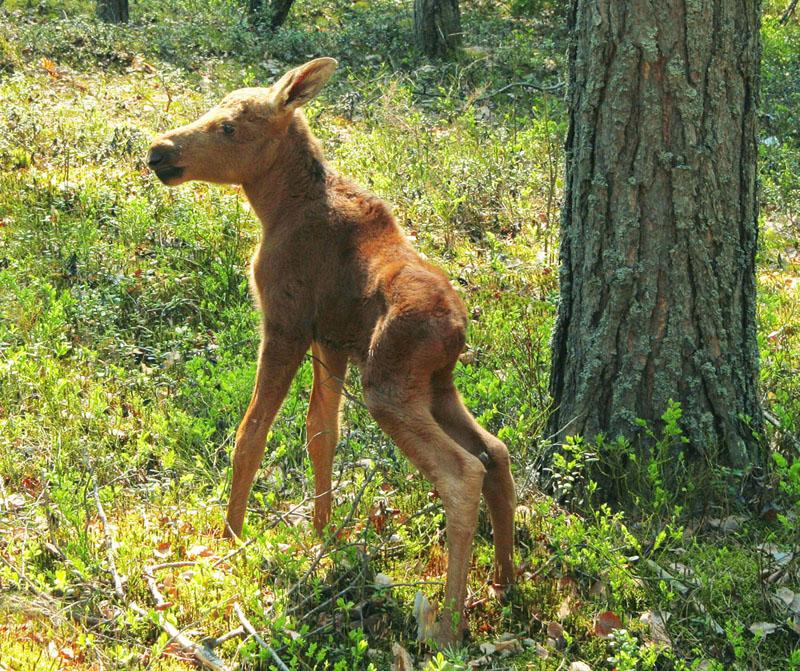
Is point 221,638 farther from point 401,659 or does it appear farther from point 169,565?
point 401,659

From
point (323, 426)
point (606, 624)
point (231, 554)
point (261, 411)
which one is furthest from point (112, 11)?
point (606, 624)

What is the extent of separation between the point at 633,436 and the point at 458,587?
5.05 feet

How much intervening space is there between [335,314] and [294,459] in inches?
47.9

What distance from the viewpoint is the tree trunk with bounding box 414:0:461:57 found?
14.3 m

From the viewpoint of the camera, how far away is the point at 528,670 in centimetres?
418

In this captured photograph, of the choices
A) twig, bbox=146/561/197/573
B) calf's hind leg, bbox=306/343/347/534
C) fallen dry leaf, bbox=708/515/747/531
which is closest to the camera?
twig, bbox=146/561/197/573

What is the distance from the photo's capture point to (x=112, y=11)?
15.5 m

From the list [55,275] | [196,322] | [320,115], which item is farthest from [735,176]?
[320,115]

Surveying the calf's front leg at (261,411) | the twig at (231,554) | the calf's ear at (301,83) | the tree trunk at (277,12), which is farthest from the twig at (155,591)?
the tree trunk at (277,12)

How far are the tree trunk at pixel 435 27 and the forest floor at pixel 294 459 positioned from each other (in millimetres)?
4211

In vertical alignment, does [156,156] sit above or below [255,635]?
above

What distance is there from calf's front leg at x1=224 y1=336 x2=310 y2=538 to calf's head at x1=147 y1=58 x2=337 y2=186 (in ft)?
3.37

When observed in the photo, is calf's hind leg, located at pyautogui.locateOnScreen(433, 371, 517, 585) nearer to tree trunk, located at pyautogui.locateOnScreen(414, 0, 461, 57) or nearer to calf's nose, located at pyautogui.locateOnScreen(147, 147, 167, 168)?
calf's nose, located at pyautogui.locateOnScreen(147, 147, 167, 168)

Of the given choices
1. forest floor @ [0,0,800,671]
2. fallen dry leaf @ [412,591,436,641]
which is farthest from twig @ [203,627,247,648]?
fallen dry leaf @ [412,591,436,641]
